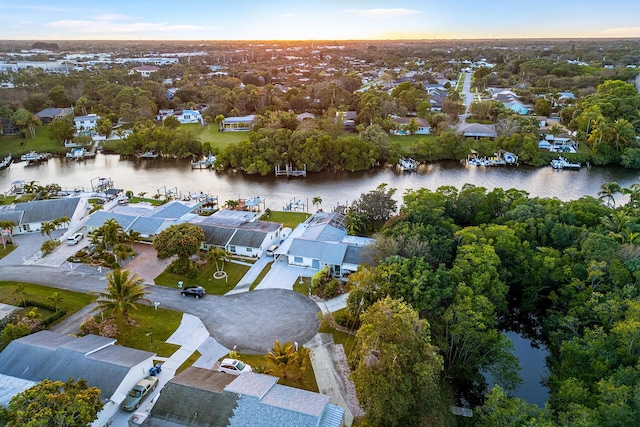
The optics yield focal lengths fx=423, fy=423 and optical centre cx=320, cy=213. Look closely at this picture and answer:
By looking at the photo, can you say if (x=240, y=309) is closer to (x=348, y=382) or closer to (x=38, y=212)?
(x=348, y=382)

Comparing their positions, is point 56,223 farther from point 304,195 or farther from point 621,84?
point 621,84

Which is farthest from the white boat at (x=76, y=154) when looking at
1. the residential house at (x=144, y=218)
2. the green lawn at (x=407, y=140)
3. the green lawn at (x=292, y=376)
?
the green lawn at (x=292, y=376)

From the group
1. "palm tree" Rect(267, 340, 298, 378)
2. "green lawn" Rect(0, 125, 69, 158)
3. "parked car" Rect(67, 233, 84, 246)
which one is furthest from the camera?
"green lawn" Rect(0, 125, 69, 158)

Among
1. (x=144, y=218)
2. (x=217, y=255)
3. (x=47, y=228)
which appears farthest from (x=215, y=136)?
(x=217, y=255)

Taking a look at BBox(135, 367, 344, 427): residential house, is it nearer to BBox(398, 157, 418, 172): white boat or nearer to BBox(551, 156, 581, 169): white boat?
BBox(398, 157, 418, 172): white boat

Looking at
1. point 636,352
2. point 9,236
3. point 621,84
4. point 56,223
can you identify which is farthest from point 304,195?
point 621,84

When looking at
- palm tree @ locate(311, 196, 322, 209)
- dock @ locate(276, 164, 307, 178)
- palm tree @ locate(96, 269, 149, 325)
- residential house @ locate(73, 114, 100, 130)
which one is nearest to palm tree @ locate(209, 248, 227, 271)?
palm tree @ locate(96, 269, 149, 325)
